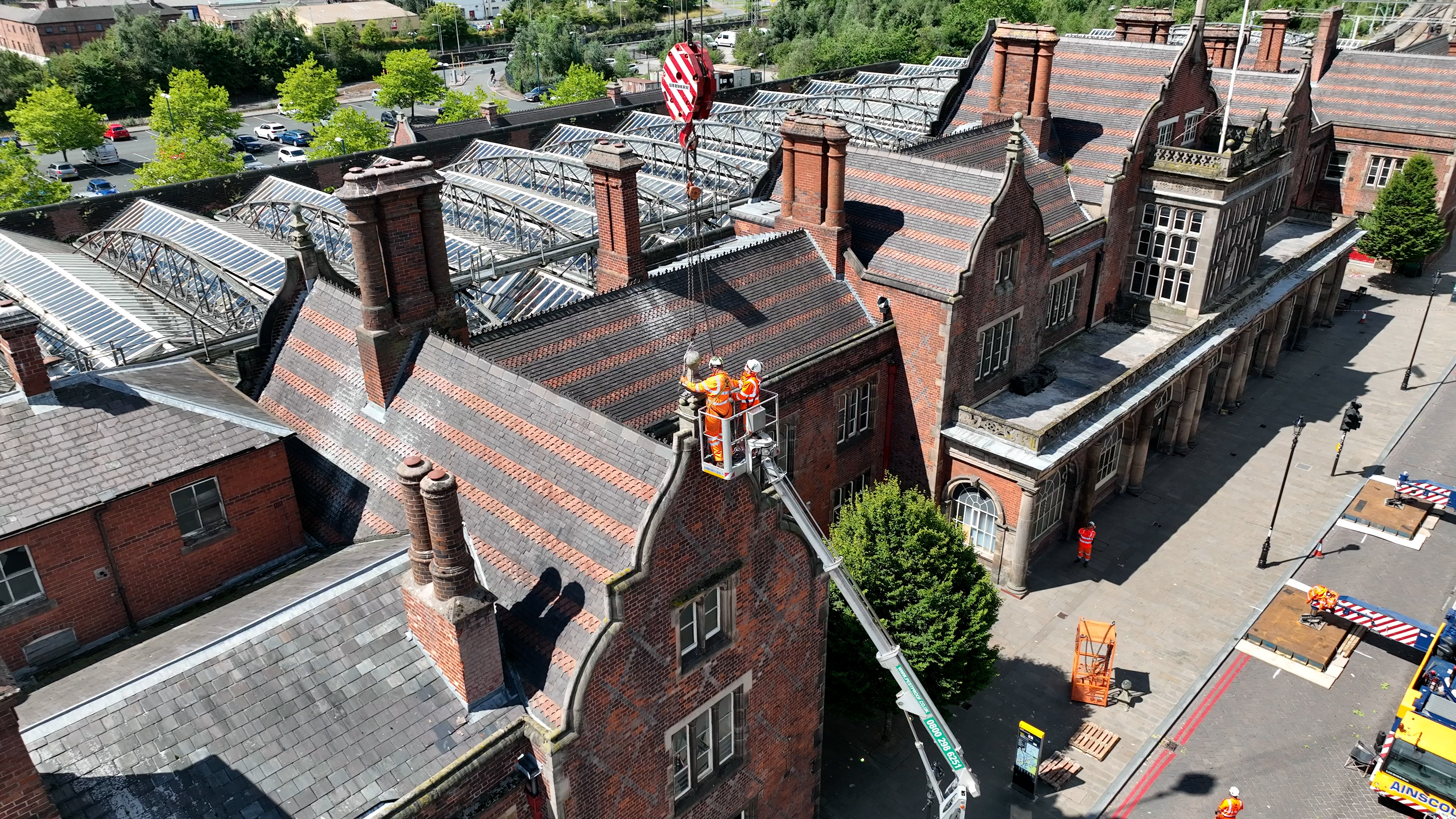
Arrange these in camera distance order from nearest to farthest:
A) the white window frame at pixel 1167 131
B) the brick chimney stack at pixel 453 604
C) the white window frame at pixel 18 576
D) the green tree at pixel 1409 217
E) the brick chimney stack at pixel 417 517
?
the brick chimney stack at pixel 453 604 → the brick chimney stack at pixel 417 517 → the white window frame at pixel 18 576 → the white window frame at pixel 1167 131 → the green tree at pixel 1409 217

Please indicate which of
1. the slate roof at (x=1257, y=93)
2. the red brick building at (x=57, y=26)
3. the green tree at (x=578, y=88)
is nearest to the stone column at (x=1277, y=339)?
the slate roof at (x=1257, y=93)

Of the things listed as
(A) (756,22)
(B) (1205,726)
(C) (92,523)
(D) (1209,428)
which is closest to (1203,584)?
(B) (1205,726)

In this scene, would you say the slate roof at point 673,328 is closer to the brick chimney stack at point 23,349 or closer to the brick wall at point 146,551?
the brick wall at point 146,551

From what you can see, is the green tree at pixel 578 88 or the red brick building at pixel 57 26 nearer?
the green tree at pixel 578 88

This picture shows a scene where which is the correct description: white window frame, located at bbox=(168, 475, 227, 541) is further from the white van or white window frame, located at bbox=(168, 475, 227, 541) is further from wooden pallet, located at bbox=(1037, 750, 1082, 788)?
the white van

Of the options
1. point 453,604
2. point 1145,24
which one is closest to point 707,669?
point 453,604

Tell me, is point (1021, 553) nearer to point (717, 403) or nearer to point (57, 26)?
point (717, 403)

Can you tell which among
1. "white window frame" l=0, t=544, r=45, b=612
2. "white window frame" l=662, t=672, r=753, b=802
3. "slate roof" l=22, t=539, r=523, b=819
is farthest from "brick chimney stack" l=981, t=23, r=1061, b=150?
"white window frame" l=0, t=544, r=45, b=612
